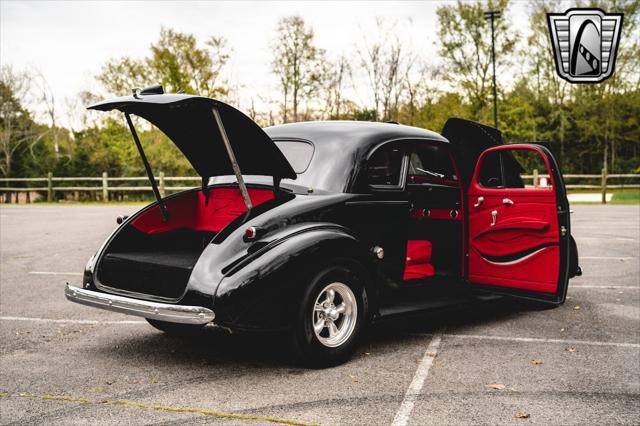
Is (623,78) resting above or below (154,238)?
above

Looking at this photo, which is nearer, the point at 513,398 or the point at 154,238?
the point at 513,398

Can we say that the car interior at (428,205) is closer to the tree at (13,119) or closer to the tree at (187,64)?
the tree at (187,64)

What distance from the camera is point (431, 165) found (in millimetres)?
6320

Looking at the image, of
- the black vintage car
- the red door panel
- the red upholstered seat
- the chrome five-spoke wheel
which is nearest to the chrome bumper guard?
the black vintage car

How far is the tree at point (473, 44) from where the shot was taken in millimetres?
37344

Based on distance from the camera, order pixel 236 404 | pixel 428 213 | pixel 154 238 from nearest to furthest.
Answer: pixel 236 404, pixel 154 238, pixel 428 213

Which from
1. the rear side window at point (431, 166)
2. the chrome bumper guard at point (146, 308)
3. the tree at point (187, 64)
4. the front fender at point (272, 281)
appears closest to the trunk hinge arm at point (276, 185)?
the front fender at point (272, 281)

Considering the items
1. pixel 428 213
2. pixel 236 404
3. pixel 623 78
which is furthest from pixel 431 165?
pixel 623 78

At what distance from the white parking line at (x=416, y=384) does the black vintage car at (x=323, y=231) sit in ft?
1.31

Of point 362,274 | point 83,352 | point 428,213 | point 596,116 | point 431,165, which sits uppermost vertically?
point 596,116

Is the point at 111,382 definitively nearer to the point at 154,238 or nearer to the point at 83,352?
the point at 83,352

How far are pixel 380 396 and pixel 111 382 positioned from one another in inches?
69.8

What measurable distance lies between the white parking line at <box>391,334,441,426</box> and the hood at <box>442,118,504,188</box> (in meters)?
1.73

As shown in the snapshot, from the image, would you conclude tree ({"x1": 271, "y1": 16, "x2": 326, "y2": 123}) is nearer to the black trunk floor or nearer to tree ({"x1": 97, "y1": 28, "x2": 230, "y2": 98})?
tree ({"x1": 97, "y1": 28, "x2": 230, "y2": 98})
